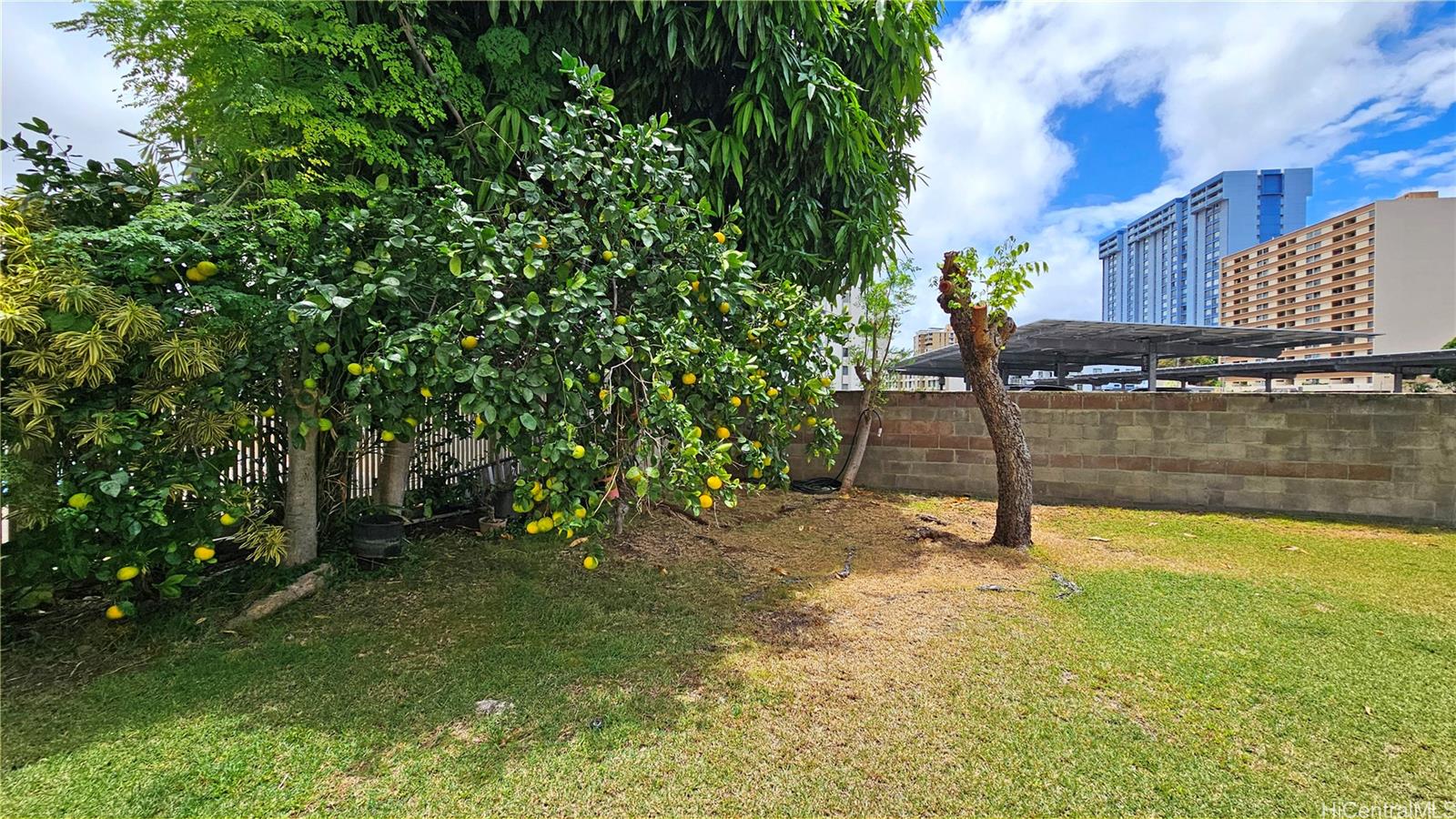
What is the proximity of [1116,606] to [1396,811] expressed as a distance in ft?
4.60

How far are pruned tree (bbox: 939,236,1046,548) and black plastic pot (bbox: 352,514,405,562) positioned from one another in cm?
387

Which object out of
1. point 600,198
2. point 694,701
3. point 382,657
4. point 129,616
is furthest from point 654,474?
point 129,616

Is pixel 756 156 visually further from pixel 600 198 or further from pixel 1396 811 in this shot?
pixel 1396 811

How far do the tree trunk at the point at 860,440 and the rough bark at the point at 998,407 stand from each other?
1.70 m

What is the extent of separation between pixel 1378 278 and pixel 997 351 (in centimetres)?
3413

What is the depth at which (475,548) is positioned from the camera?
3711 mm

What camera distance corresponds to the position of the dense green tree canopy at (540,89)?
2396mm

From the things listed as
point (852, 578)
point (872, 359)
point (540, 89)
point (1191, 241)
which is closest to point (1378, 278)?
point (1191, 241)

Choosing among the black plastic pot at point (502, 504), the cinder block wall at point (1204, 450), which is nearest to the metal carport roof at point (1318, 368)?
the cinder block wall at point (1204, 450)

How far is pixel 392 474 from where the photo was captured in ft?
11.5

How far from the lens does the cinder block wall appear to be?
15.0ft

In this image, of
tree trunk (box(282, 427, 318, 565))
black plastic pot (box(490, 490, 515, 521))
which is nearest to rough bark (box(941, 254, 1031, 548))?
black plastic pot (box(490, 490, 515, 521))

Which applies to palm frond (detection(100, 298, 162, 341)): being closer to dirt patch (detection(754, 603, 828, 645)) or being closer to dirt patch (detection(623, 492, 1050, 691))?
dirt patch (detection(623, 492, 1050, 691))

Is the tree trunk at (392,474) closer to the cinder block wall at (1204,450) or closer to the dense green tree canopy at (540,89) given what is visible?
the dense green tree canopy at (540,89)
